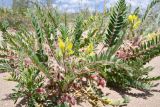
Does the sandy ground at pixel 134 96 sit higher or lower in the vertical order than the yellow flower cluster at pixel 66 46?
lower

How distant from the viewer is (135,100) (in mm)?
2467

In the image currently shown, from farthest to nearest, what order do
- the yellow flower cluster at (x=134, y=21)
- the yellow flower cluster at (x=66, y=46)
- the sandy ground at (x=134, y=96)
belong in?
the yellow flower cluster at (x=134, y=21), the sandy ground at (x=134, y=96), the yellow flower cluster at (x=66, y=46)

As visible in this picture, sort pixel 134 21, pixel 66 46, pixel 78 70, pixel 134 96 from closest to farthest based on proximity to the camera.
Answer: pixel 66 46, pixel 78 70, pixel 134 96, pixel 134 21

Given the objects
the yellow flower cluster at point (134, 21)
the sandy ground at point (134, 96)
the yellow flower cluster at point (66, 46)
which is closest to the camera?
the yellow flower cluster at point (66, 46)

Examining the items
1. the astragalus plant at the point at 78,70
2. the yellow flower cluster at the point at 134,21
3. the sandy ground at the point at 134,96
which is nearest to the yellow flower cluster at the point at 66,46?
the astragalus plant at the point at 78,70

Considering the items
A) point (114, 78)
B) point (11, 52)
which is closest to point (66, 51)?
point (114, 78)

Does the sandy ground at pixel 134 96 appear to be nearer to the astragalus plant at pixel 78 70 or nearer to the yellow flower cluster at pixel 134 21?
the astragalus plant at pixel 78 70

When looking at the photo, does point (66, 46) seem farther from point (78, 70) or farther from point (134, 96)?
point (134, 96)

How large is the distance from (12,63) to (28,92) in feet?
1.86

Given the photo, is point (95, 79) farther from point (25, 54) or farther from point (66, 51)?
point (25, 54)

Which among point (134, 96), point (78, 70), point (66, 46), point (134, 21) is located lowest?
point (134, 96)

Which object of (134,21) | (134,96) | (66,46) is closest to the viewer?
(66,46)

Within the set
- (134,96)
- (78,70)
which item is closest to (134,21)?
(134,96)

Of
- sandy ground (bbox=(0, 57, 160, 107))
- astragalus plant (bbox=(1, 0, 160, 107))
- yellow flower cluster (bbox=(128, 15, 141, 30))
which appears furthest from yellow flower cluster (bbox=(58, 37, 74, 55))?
yellow flower cluster (bbox=(128, 15, 141, 30))
